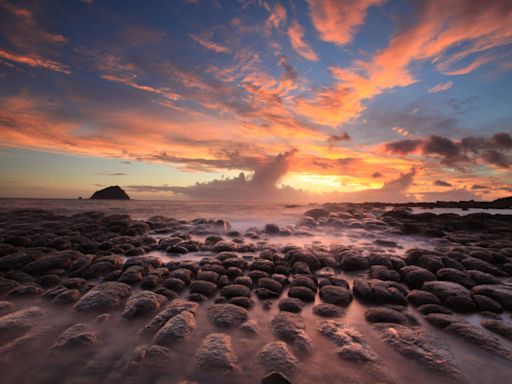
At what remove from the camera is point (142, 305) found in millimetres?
5074

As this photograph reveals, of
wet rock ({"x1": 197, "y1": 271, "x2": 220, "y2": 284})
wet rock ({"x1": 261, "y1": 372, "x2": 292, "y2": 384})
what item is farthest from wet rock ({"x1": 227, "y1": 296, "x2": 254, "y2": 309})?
wet rock ({"x1": 261, "y1": 372, "x2": 292, "y2": 384})

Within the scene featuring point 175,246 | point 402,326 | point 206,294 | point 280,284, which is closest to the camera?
point 402,326

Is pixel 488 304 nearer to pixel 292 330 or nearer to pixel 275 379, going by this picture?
pixel 292 330

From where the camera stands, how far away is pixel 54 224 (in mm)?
15008

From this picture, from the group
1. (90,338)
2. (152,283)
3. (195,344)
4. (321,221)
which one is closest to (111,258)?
(152,283)

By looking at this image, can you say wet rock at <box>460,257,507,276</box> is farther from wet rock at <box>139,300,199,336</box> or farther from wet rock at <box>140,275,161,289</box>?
wet rock at <box>140,275,161,289</box>

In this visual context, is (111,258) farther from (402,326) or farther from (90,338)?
(402,326)

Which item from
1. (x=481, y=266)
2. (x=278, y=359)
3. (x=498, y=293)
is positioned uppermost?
(x=481, y=266)

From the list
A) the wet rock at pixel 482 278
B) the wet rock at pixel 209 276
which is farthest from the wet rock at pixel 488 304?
the wet rock at pixel 209 276

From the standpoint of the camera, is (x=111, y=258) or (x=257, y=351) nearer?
(x=257, y=351)

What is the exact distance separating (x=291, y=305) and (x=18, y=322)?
5.00m

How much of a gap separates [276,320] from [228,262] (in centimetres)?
337

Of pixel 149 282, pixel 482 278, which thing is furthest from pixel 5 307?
pixel 482 278

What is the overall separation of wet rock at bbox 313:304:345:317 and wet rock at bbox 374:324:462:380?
2.38 feet
